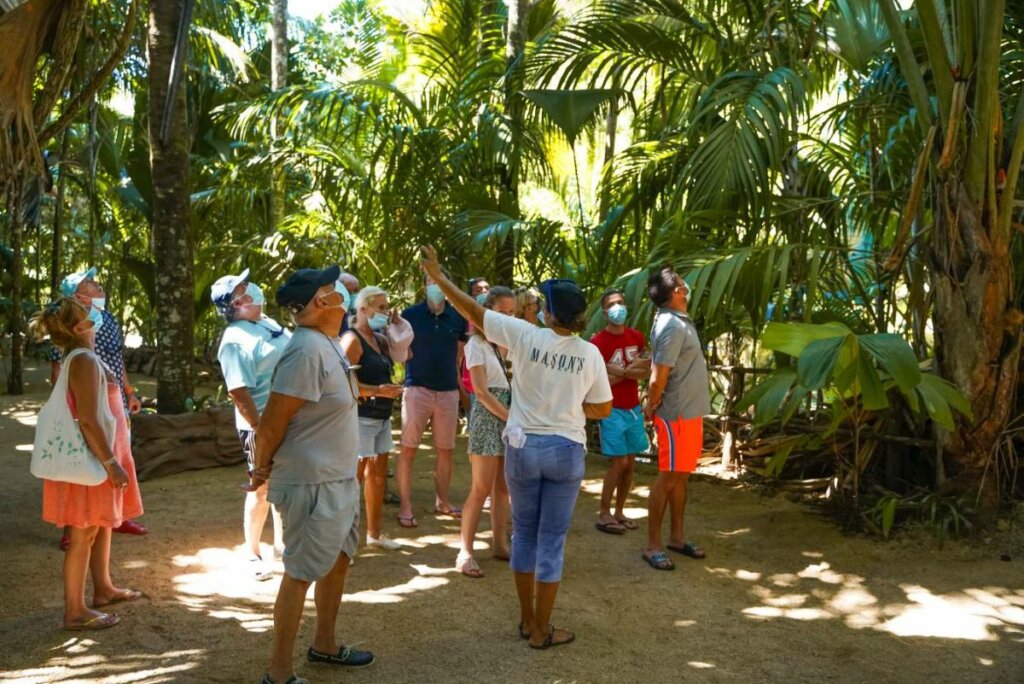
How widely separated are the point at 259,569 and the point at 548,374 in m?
2.08

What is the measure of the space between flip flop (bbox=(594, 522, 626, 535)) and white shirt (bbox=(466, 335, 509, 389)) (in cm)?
130

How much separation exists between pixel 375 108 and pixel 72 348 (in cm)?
512

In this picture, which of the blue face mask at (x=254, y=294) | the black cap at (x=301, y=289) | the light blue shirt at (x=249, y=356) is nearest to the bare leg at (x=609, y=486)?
the light blue shirt at (x=249, y=356)

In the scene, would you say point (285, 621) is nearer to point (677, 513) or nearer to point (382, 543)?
point (382, 543)

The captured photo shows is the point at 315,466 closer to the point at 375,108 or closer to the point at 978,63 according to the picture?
the point at 978,63

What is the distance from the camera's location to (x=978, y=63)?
5316mm

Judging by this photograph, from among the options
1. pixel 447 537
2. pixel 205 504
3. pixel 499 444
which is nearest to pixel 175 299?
pixel 205 504

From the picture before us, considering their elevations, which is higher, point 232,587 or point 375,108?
point 375,108

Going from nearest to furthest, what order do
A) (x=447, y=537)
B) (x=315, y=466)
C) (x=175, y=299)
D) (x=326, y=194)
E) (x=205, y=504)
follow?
(x=315, y=466)
(x=447, y=537)
(x=205, y=504)
(x=175, y=299)
(x=326, y=194)

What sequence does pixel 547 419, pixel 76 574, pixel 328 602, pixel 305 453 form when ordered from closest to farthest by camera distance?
pixel 305 453 → pixel 328 602 → pixel 547 419 → pixel 76 574

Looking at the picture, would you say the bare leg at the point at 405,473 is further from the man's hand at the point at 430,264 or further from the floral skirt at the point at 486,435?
the man's hand at the point at 430,264

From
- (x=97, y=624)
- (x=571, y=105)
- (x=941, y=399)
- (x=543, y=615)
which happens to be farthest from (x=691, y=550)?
(x=571, y=105)

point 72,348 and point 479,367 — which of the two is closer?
point 72,348

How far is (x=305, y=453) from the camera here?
346 centimetres
